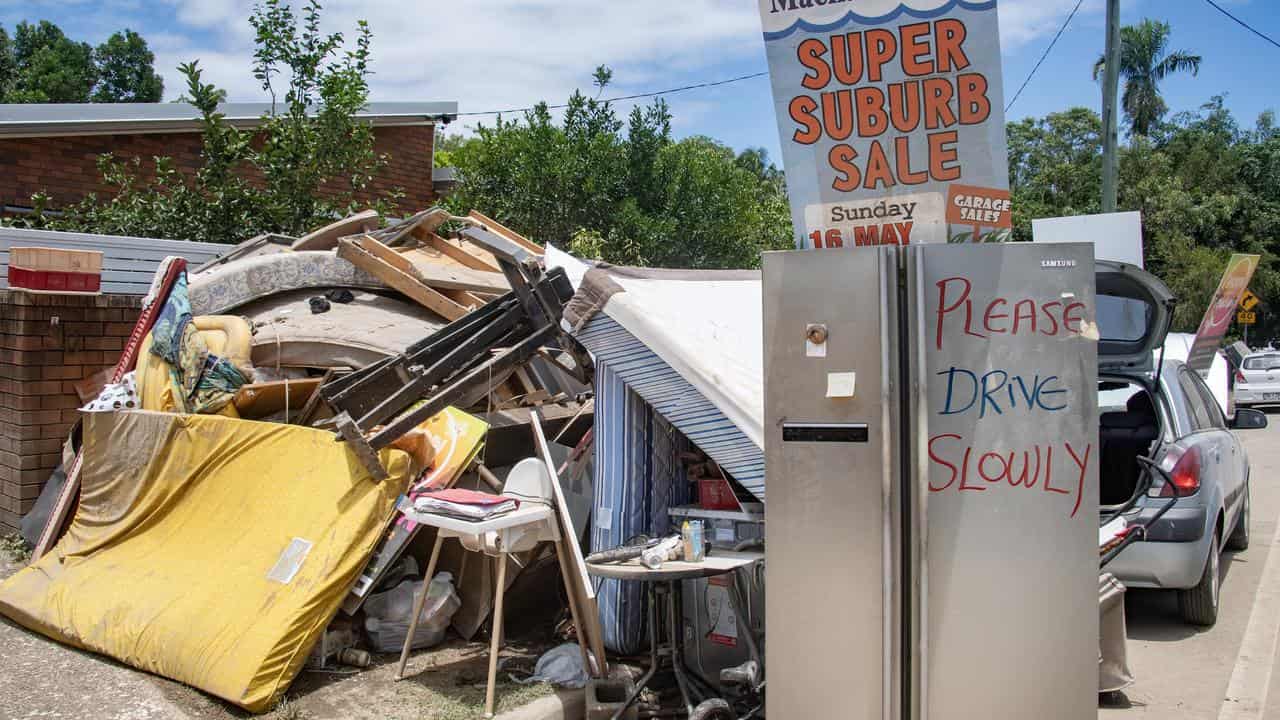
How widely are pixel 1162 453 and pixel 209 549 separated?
603 cm

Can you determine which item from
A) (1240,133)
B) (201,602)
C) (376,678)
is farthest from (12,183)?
(1240,133)

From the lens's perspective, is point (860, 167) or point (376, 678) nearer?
point (860, 167)

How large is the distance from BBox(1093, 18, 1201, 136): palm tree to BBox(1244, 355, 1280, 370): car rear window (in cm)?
2307

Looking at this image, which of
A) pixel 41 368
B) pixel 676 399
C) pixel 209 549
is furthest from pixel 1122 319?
pixel 41 368

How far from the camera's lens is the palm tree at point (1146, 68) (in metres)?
43.2

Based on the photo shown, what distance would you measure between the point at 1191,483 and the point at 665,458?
344cm

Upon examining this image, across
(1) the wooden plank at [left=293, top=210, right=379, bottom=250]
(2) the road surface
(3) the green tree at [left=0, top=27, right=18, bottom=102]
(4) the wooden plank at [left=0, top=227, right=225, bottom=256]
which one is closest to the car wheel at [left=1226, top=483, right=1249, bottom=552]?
(2) the road surface

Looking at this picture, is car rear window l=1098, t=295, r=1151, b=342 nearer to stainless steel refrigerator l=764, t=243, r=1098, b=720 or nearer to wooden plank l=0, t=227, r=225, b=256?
stainless steel refrigerator l=764, t=243, r=1098, b=720

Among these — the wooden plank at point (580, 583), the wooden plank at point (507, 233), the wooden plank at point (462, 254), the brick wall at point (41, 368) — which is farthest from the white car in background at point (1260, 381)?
the brick wall at point (41, 368)

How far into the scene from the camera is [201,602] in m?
5.29

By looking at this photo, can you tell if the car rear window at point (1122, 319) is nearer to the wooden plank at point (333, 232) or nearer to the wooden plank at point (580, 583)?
the wooden plank at point (580, 583)

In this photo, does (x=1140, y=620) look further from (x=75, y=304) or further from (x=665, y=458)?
(x=75, y=304)

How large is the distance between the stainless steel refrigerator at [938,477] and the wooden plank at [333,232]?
6.16 metres

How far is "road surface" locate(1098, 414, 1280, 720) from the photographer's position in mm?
5055
